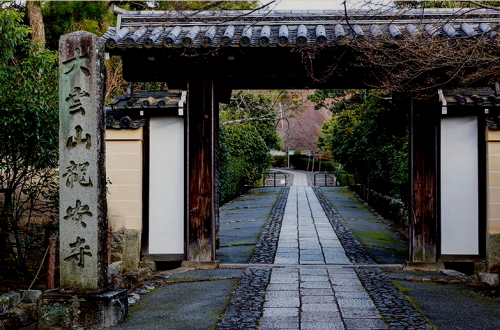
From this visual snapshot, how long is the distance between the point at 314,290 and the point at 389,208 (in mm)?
11085

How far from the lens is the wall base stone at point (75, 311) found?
244 inches

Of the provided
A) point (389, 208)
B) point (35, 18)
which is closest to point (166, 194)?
point (35, 18)

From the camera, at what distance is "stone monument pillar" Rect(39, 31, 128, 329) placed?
6352 millimetres

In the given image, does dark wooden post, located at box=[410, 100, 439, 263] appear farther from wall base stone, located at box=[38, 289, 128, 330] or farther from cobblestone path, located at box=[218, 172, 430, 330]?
wall base stone, located at box=[38, 289, 128, 330]

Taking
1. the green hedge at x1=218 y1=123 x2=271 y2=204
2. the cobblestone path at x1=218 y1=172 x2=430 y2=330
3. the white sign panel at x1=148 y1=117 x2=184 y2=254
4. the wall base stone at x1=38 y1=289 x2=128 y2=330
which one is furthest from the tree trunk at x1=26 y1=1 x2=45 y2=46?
the wall base stone at x1=38 y1=289 x2=128 y2=330

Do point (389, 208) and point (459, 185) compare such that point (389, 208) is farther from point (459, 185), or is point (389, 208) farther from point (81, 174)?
point (81, 174)

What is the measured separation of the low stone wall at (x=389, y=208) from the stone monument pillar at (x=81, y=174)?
10490 mm

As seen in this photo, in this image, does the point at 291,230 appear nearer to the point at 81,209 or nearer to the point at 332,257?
the point at 332,257

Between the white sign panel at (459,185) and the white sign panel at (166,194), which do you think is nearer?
the white sign panel at (459,185)

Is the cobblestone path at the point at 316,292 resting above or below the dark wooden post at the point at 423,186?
below

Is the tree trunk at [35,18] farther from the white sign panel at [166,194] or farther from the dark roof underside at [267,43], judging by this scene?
the white sign panel at [166,194]

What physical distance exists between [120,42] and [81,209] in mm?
3892

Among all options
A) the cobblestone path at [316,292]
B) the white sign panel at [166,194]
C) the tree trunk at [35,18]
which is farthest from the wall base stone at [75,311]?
the tree trunk at [35,18]

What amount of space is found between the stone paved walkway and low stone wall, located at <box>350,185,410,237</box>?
109 inches
